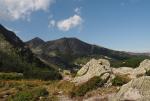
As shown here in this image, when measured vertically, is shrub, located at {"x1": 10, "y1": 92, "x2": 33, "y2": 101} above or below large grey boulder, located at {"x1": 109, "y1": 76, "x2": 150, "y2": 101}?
below

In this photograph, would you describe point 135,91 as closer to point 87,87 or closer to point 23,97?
point 87,87

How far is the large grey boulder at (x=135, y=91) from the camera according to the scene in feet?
83.2

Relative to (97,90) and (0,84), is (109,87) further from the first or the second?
(0,84)

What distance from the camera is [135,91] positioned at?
25.8 m

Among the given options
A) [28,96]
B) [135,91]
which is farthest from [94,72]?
[135,91]

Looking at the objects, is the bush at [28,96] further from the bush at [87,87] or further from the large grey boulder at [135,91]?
the large grey boulder at [135,91]

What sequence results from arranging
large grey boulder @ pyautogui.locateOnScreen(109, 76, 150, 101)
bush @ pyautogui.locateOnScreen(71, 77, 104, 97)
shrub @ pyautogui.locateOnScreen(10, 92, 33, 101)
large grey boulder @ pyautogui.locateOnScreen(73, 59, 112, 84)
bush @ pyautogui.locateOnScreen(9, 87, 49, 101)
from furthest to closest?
large grey boulder @ pyautogui.locateOnScreen(73, 59, 112, 84) → bush @ pyautogui.locateOnScreen(71, 77, 104, 97) → bush @ pyautogui.locateOnScreen(9, 87, 49, 101) → shrub @ pyautogui.locateOnScreen(10, 92, 33, 101) → large grey boulder @ pyautogui.locateOnScreen(109, 76, 150, 101)

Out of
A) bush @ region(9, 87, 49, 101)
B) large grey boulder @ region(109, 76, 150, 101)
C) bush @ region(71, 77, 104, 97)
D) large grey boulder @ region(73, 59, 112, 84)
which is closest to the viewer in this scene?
large grey boulder @ region(109, 76, 150, 101)

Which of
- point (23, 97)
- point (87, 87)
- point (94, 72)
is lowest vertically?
point (23, 97)

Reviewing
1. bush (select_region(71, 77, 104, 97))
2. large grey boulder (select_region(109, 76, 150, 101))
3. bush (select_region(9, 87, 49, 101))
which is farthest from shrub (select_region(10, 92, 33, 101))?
large grey boulder (select_region(109, 76, 150, 101))

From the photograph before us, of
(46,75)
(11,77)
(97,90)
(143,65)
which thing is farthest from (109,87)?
(46,75)

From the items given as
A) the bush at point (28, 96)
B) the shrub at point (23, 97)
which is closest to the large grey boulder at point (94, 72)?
the bush at point (28, 96)

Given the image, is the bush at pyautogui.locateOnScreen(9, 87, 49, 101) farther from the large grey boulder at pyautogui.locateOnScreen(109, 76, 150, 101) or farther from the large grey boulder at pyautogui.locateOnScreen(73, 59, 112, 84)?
the large grey boulder at pyautogui.locateOnScreen(109, 76, 150, 101)

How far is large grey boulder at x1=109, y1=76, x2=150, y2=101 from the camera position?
25.4 meters
